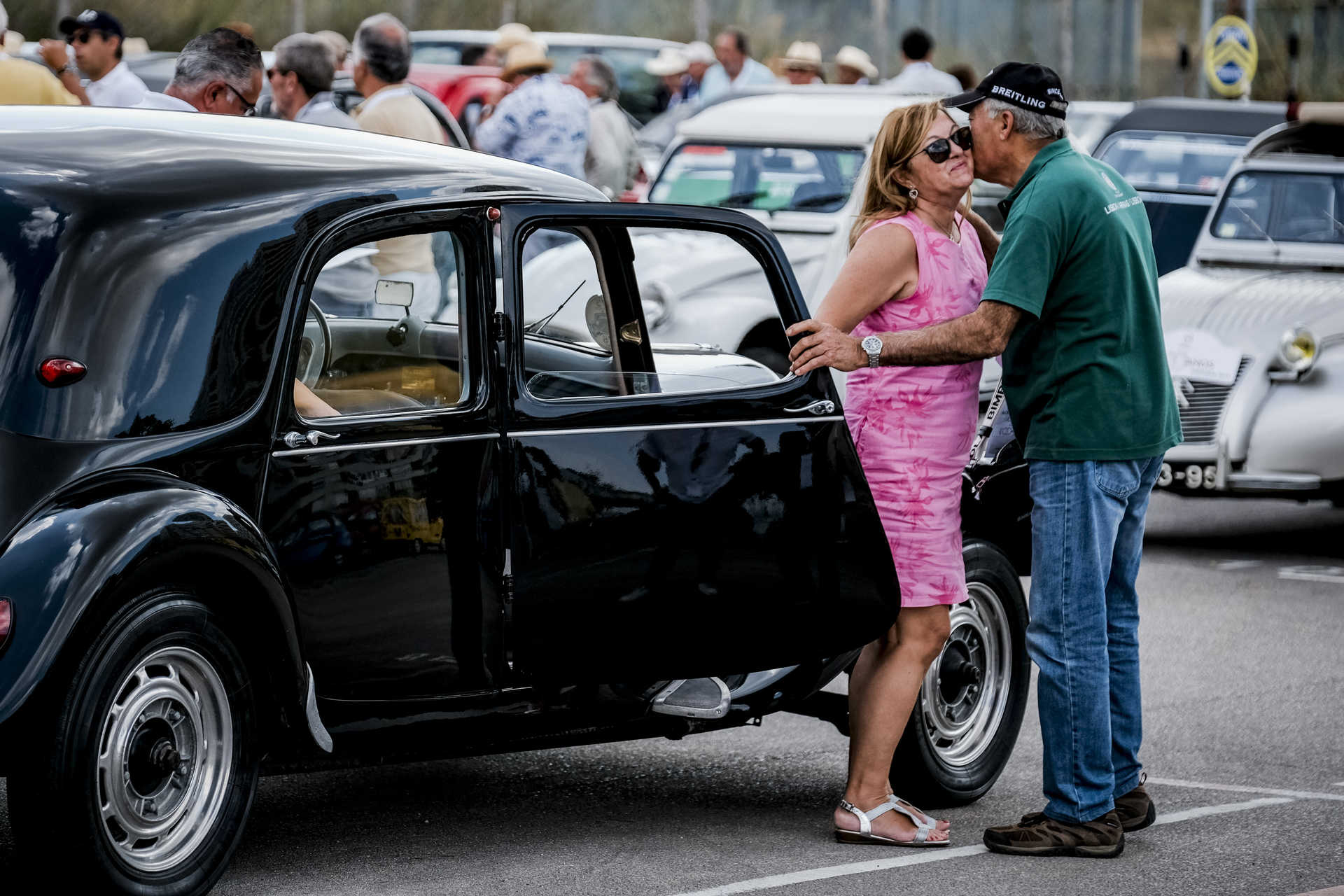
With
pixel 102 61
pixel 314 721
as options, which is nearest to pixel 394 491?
pixel 314 721

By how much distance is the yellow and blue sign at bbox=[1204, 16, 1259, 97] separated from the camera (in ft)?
76.4

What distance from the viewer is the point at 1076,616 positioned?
5320mm

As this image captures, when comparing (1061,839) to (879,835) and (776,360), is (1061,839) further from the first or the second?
(776,360)

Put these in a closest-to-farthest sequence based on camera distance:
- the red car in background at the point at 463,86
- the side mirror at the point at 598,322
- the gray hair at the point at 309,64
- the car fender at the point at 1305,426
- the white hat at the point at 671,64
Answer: the side mirror at the point at 598,322
the car fender at the point at 1305,426
the gray hair at the point at 309,64
the white hat at the point at 671,64
the red car in background at the point at 463,86

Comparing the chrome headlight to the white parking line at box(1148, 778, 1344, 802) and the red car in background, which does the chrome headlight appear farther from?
the red car in background

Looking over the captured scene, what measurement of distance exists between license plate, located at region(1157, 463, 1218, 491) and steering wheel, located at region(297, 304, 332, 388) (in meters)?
6.04

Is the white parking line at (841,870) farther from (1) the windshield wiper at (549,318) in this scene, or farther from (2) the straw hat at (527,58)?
(2) the straw hat at (527,58)

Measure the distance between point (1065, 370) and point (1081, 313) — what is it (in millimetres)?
149

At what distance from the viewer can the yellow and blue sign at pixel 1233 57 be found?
2328 cm

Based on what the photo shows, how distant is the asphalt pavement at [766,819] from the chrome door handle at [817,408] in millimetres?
1070

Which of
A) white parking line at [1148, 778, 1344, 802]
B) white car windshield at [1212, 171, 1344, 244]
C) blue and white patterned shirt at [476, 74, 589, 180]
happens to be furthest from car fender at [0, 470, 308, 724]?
white car windshield at [1212, 171, 1344, 244]

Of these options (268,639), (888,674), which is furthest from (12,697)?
(888,674)

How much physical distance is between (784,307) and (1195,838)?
1.80 metres

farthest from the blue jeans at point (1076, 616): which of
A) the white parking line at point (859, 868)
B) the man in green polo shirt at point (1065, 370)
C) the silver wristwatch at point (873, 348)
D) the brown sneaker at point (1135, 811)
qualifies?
the silver wristwatch at point (873, 348)
